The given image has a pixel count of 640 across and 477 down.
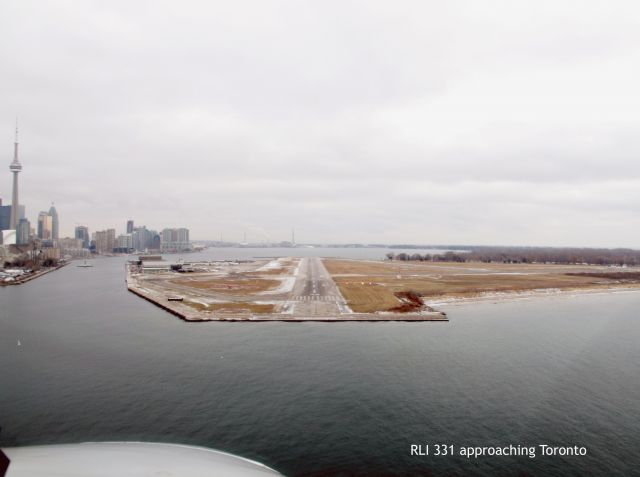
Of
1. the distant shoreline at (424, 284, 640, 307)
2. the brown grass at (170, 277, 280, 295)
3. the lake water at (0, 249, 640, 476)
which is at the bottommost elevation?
the lake water at (0, 249, 640, 476)

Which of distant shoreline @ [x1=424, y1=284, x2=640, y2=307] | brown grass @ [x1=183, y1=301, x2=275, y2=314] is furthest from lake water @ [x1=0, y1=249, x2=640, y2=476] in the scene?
distant shoreline @ [x1=424, y1=284, x2=640, y2=307]

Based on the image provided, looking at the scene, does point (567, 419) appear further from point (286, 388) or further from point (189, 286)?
point (189, 286)

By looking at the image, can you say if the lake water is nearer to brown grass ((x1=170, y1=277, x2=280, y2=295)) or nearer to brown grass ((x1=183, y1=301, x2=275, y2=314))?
brown grass ((x1=183, y1=301, x2=275, y2=314))

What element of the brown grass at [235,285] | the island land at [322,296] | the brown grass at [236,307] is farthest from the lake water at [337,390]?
the brown grass at [235,285]

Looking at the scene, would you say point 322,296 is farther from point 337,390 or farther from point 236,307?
point 337,390

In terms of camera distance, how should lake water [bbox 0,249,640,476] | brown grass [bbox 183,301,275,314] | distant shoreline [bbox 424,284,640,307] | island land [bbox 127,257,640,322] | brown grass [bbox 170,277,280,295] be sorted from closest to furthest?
lake water [bbox 0,249,640,476]
island land [bbox 127,257,640,322]
brown grass [bbox 183,301,275,314]
distant shoreline [bbox 424,284,640,307]
brown grass [bbox 170,277,280,295]

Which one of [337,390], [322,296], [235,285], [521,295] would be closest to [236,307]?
[322,296]

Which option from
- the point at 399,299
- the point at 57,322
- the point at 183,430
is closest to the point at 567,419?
the point at 183,430

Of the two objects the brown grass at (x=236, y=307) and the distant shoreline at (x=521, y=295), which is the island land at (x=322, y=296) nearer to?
the brown grass at (x=236, y=307)
